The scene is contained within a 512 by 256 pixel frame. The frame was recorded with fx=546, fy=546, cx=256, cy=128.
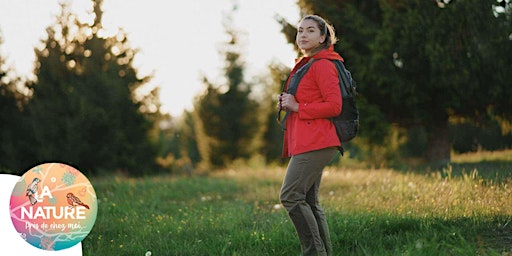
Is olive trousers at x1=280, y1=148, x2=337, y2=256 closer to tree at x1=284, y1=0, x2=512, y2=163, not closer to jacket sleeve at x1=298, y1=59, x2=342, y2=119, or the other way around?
jacket sleeve at x1=298, y1=59, x2=342, y2=119

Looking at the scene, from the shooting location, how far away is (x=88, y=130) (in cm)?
1680

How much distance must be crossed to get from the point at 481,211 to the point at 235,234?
2226 mm

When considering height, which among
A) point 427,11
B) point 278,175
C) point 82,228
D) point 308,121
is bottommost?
point 278,175

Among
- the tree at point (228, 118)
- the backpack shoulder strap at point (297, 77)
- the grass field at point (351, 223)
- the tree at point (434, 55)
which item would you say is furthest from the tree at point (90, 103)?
the backpack shoulder strap at point (297, 77)

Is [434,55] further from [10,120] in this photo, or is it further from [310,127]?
[10,120]

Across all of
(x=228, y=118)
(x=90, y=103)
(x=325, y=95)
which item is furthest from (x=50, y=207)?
(x=228, y=118)

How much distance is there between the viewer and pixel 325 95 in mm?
3781

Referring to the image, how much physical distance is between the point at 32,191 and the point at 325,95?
2369mm

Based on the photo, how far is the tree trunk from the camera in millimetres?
12305

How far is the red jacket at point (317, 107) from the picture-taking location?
378cm

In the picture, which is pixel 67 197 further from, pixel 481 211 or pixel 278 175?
pixel 278 175

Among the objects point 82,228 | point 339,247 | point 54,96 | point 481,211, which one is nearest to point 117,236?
point 82,228

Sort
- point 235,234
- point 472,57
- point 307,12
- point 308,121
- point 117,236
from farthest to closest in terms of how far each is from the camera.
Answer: point 307,12, point 472,57, point 117,236, point 235,234, point 308,121

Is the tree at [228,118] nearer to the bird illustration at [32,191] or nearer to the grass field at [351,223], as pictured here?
the grass field at [351,223]
